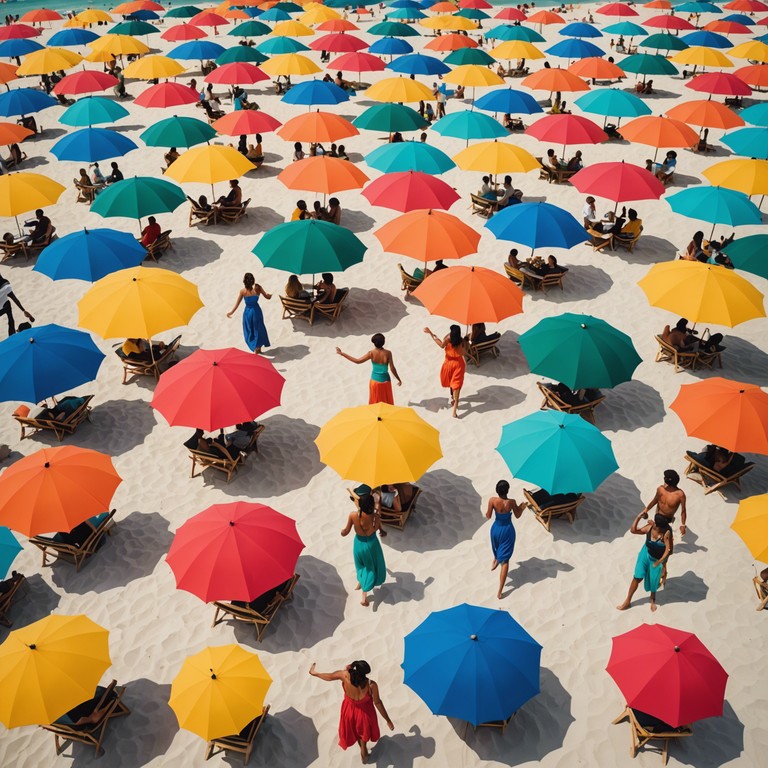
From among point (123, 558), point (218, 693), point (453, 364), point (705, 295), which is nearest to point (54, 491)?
point (123, 558)

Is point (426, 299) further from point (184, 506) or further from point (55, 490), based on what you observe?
point (55, 490)

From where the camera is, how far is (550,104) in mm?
25234

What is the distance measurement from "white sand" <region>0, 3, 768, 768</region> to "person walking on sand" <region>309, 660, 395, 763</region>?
49 centimetres

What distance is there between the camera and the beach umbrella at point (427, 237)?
12703 mm

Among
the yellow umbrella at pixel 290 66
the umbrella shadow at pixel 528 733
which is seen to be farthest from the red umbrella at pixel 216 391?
the yellow umbrella at pixel 290 66

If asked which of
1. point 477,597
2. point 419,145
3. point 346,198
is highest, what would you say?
point 419,145

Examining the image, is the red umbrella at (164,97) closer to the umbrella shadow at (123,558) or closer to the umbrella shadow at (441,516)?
the umbrella shadow at (123,558)

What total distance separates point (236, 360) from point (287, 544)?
328cm

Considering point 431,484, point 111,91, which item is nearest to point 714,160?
point 431,484

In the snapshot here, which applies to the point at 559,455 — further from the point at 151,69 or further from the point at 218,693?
the point at 151,69

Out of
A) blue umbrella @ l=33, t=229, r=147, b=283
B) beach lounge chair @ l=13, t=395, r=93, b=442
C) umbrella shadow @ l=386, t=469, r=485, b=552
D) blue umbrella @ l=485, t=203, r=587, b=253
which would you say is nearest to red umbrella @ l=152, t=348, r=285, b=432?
beach lounge chair @ l=13, t=395, r=93, b=442

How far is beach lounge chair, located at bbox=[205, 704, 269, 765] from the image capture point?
6734 mm

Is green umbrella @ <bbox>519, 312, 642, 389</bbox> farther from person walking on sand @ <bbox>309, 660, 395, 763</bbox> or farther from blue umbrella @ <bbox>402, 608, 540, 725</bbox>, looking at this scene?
person walking on sand @ <bbox>309, 660, 395, 763</bbox>

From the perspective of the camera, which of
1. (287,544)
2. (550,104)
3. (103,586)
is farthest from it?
(550,104)
